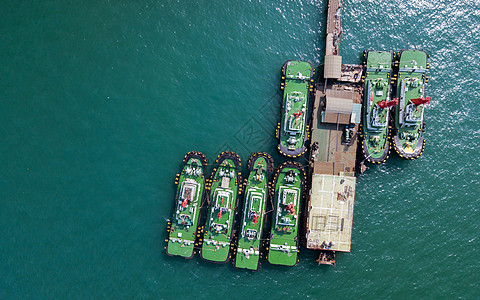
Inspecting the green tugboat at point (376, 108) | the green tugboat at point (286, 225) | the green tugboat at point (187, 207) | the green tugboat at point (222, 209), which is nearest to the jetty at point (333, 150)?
the green tugboat at point (376, 108)

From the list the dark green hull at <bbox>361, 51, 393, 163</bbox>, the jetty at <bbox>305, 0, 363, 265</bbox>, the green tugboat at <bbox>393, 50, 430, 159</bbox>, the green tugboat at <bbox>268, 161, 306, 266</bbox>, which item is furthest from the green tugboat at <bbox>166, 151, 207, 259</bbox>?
the green tugboat at <bbox>393, 50, 430, 159</bbox>

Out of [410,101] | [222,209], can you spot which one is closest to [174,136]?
[222,209]

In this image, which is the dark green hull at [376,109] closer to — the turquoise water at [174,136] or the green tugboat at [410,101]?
the green tugboat at [410,101]

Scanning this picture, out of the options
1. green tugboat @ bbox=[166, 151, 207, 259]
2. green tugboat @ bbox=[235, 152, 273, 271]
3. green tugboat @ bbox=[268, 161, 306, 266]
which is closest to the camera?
green tugboat @ bbox=[268, 161, 306, 266]

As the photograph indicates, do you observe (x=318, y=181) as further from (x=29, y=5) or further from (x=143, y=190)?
(x=29, y=5)

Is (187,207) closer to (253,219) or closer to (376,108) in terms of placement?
(253,219)

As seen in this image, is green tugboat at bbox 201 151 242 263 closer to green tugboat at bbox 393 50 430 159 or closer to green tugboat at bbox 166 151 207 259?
green tugboat at bbox 166 151 207 259

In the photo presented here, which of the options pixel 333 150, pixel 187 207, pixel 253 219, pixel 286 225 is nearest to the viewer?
pixel 253 219

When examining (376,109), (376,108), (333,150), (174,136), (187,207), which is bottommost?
(187,207)
